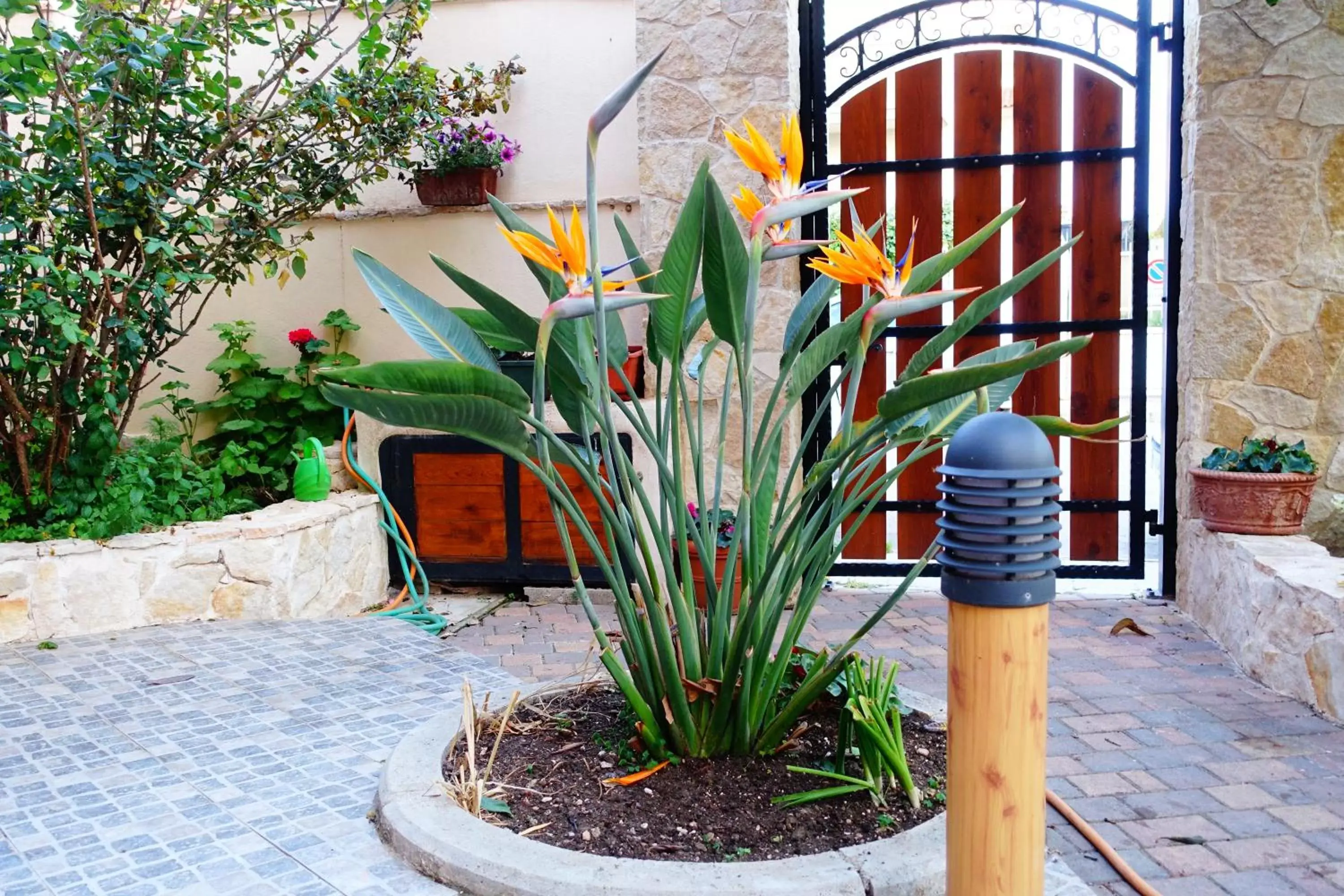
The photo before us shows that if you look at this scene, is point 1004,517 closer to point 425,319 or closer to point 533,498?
point 425,319

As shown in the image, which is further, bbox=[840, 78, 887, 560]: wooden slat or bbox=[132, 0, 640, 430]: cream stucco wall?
bbox=[132, 0, 640, 430]: cream stucco wall

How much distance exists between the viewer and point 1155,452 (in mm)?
5281

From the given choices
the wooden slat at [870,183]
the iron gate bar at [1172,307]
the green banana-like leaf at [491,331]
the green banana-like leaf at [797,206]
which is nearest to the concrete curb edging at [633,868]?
the green banana-like leaf at [491,331]

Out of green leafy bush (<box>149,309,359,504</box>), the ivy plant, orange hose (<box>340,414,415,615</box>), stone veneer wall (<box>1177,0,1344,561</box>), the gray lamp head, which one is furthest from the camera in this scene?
green leafy bush (<box>149,309,359,504</box>)

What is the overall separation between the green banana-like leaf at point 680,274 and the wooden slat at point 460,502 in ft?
8.30

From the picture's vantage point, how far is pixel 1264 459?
143 inches

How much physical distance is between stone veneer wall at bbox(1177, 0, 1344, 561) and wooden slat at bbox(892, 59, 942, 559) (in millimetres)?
941

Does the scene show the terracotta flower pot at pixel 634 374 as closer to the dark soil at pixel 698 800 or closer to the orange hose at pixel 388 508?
the orange hose at pixel 388 508

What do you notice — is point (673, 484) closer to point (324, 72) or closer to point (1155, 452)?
point (324, 72)

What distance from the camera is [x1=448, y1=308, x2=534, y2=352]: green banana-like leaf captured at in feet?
6.83

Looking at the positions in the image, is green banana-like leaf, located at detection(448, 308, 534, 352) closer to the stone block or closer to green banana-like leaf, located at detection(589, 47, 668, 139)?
green banana-like leaf, located at detection(589, 47, 668, 139)

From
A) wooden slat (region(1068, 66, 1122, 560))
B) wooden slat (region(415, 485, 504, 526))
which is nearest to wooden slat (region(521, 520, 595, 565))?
wooden slat (region(415, 485, 504, 526))

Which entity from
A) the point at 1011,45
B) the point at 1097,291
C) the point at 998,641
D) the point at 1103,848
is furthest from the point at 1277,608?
the point at 1011,45

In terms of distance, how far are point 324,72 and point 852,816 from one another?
3.58 meters
